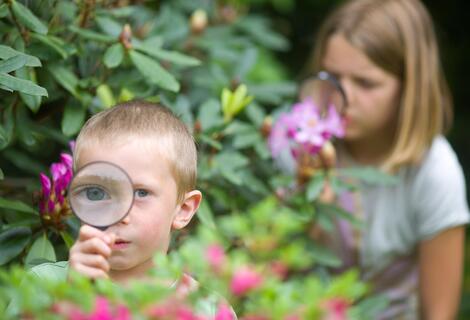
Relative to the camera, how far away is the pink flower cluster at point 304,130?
2789 millimetres

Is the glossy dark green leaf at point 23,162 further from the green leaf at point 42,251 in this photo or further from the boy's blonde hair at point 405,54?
the boy's blonde hair at point 405,54

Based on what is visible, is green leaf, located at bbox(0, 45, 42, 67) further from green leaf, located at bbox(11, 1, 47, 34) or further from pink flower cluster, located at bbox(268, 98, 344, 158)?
pink flower cluster, located at bbox(268, 98, 344, 158)

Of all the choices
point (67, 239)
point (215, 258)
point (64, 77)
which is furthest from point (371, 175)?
point (215, 258)

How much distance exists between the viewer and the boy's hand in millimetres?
1556

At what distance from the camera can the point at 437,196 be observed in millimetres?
3180

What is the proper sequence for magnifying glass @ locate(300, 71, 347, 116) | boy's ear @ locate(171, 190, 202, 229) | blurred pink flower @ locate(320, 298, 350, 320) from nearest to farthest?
blurred pink flower @ locate(320, 298, 350, 320) → boy's ear @ locate(171, 190, 202, 229) → magnifying glass @ locate(300, 71, 347, 116)

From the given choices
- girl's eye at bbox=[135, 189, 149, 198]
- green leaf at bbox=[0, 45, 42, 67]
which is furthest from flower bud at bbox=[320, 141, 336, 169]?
girl's eye at bbox=[135, 189, 149, 198]

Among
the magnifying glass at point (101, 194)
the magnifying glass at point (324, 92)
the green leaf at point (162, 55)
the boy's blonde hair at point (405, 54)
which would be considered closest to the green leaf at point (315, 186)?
the magnifying glass at point (324, 92)

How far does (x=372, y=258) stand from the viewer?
3297 millimetres

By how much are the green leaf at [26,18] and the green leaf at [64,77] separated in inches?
8.4

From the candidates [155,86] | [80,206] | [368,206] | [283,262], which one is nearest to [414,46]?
[368,206]

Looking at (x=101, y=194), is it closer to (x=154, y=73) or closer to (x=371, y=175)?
(x=154, y=73)

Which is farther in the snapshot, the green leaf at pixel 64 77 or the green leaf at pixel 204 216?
the green leaf at pixel 204 216

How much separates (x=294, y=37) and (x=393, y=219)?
271 cm
